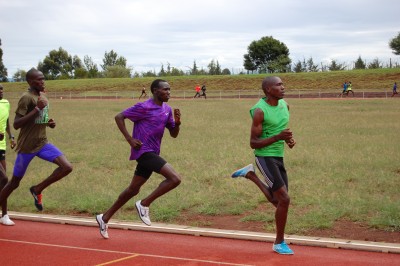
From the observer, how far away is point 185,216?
1103cm

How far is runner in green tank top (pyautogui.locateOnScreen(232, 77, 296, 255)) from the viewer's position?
766 cm

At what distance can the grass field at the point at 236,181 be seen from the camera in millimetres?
10812

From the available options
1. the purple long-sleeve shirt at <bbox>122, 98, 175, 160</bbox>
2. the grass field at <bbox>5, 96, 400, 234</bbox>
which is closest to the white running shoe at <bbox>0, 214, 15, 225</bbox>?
the grass field at <bbox>5, 96, 400, 234</bbox>

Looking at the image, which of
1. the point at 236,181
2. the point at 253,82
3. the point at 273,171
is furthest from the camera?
the point at 253,82

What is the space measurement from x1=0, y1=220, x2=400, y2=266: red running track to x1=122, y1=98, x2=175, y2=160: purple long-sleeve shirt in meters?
1.26

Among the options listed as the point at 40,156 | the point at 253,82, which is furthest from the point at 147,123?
the point at 253,82

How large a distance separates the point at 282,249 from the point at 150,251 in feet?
5.50

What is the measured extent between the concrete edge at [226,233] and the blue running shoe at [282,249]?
69 centimetres

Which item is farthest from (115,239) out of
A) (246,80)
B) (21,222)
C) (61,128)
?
(246,80)

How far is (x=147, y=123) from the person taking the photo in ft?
27.2

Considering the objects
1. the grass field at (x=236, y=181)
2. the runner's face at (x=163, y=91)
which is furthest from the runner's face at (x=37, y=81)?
the grass field at (x=236, y=181)

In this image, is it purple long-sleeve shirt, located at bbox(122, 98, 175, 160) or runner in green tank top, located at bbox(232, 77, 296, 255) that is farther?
purple long-sleeve shirt, located at bbox(122, 98, 175, 160)

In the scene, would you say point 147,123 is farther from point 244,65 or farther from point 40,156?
point 244,65

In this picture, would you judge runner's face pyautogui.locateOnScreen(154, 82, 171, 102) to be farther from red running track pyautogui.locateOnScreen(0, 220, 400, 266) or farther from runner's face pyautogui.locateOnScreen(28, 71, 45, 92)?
red running track pyautogui.locateOnScreen(0, 220, 400, 266)
